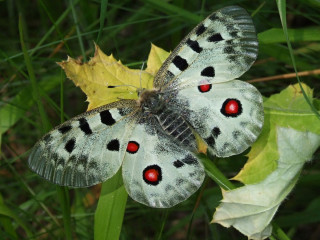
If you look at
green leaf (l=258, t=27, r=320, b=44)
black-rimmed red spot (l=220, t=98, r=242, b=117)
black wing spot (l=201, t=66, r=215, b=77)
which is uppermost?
black wing spot (l=201, t=66, r=215, b=77)

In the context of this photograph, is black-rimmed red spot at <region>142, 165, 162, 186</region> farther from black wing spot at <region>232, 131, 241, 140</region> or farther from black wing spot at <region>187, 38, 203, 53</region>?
black wing spot at <region>187, 38, 203, 53</region>

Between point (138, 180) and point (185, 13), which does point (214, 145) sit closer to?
point (138, 180)

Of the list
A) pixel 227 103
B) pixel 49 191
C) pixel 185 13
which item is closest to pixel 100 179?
pixel 227 103

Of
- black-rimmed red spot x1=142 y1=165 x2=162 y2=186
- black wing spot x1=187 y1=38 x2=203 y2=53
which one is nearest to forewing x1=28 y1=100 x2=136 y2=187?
black-rimmed red spot x1=142 y1=165 x2=162 y2=186

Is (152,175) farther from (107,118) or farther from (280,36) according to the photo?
(280,36)

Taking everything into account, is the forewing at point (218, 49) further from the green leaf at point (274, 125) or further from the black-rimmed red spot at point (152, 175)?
the black-rimmed red spot at point (152, 175)

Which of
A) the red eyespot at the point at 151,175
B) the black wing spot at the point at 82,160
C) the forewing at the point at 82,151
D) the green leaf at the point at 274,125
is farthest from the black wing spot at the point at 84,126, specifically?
the green leaf at the point at 274,125
